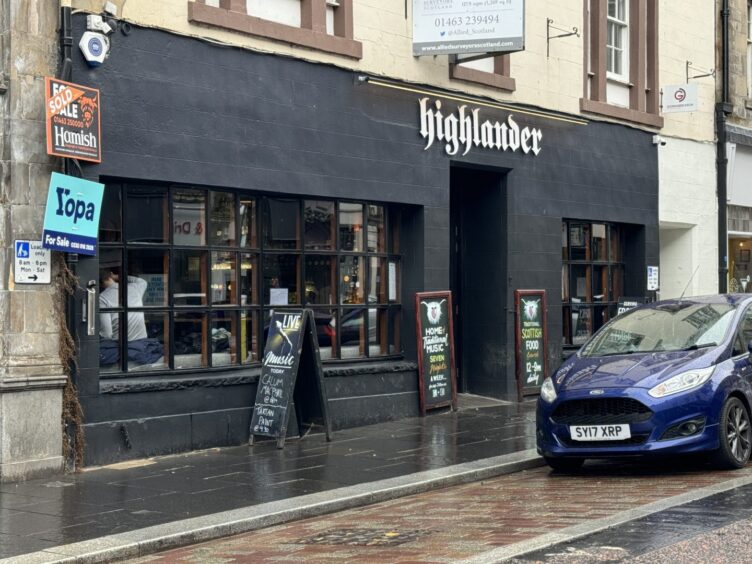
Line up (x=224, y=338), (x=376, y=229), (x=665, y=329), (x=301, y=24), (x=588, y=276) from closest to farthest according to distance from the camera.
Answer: (x=665, y=329), (x=224, y=338), (x=301, y=24), (x=376, y=229), (x=588, y=276)

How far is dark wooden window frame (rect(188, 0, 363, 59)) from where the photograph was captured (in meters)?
12.3

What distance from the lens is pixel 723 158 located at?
2159 cm

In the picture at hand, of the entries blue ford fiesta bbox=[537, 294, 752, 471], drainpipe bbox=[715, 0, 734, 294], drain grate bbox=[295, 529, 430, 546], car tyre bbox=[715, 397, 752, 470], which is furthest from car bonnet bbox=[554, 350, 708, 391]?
drainpipe bbox=[715, 0, 734, 294]

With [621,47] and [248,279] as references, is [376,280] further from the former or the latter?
[621,47]

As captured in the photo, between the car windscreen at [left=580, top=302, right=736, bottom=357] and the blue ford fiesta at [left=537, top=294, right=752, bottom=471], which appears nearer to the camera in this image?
the blue ford fiesta at [left=537, top=294, right=752, bottom=471]

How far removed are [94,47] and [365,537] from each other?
568 cm

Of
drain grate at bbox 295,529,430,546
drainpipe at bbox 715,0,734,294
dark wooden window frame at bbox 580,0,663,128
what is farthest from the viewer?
drainpipe at bbox 715,0,734,294

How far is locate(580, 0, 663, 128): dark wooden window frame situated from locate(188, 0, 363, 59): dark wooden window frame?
548cm

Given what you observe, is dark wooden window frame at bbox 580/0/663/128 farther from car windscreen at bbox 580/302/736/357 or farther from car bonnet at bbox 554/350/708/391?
car bonnet at bbox 554/350/708/391

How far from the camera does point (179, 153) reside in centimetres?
1198

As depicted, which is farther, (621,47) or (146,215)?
(621,47)

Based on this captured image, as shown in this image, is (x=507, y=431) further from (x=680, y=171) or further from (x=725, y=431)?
(x=680, y=171)

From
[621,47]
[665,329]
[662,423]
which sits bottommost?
[662,423]

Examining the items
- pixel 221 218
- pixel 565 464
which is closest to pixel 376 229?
pixel 221 218
